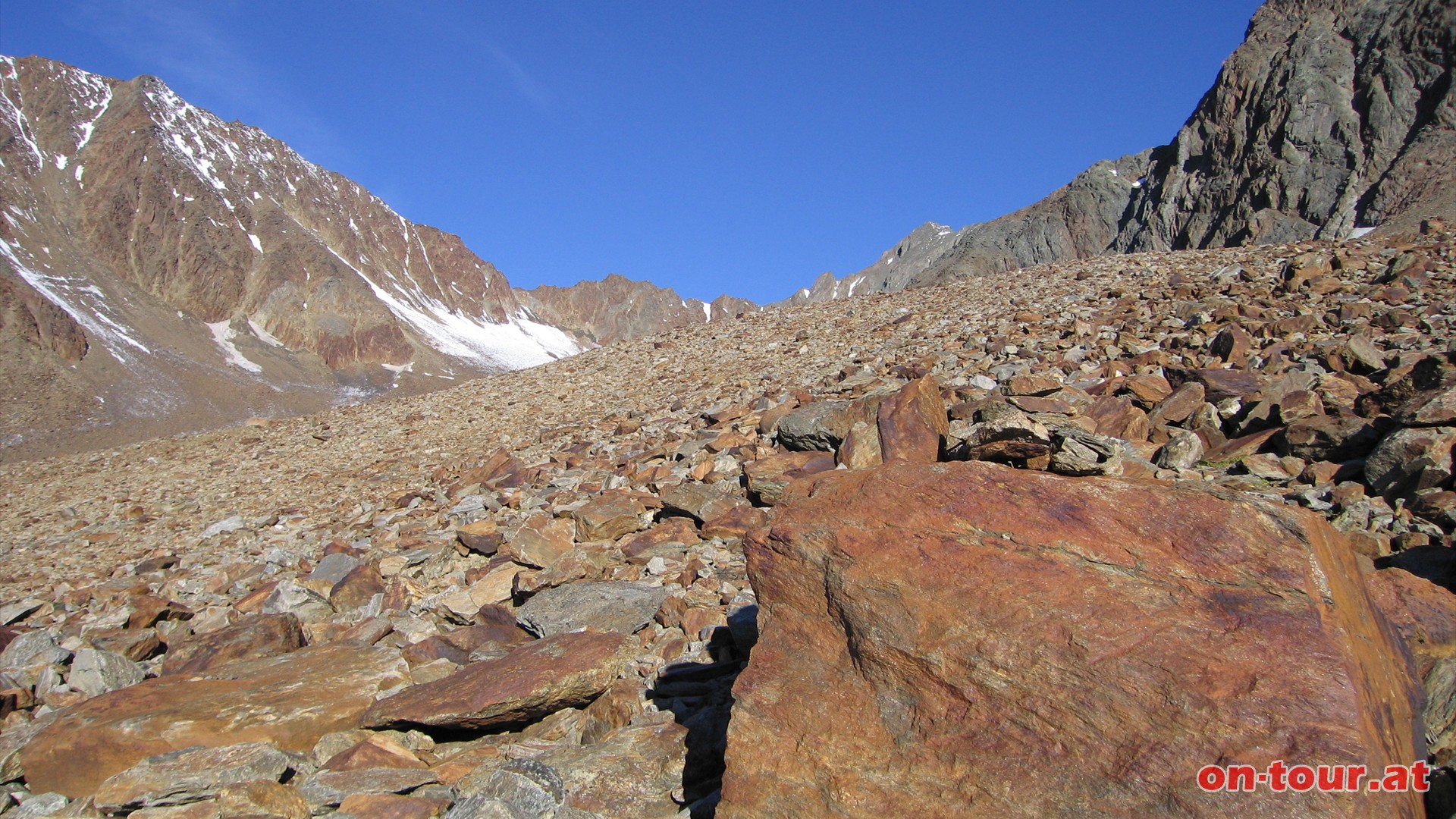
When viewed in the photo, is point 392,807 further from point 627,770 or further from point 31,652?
point 31,652

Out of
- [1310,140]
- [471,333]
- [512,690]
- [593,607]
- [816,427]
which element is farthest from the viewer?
[471,333]

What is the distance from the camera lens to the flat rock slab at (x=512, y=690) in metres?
4.77

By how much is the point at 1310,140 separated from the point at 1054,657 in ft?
354

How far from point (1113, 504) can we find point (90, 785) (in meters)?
6.18

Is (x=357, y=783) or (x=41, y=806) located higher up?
(x=357, y=783)

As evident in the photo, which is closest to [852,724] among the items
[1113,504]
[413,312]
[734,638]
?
[1113,504]

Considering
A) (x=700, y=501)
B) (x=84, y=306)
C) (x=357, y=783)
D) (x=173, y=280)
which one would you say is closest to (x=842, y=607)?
(x=357, y=783)

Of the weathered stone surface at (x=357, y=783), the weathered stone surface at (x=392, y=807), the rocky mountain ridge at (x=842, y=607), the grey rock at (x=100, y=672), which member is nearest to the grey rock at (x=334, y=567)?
the rocky mountain ridge at (x=842, y=607)

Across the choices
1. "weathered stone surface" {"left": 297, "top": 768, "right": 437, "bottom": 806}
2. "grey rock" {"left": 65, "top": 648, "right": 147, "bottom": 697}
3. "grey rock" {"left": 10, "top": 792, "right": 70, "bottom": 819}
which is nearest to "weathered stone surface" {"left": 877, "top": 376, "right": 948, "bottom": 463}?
"weathered stone surface" {"left": 297, "top": 768, "right": 437, "bottom": 806}

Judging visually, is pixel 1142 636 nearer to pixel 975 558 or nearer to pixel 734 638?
pixel 975 558

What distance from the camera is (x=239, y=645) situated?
21.4ft

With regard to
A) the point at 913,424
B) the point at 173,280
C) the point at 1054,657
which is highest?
the point at 173,280

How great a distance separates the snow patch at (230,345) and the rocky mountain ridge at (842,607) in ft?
330

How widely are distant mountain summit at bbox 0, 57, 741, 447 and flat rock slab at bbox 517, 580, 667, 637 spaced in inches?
3230
